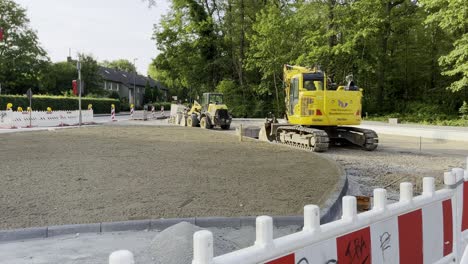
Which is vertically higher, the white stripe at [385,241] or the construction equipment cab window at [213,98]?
the construction equipment cab window at [213,98]

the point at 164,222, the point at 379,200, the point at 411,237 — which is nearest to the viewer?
the point at 379,200

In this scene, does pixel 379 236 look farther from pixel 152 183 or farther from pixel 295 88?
pixel 295 88

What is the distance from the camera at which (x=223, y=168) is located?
1061 cm

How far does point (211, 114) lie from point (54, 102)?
2270 cm

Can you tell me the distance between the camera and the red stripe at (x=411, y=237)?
2836mm

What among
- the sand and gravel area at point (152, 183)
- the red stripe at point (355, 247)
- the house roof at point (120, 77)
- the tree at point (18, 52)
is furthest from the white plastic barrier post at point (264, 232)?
the house roof at point (120, 77)

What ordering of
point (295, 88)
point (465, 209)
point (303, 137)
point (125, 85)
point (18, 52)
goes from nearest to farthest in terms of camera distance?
1. point (465, 209)
2. point (303, 137)
3. point (295, 88)
4. point (18, 52)
5. point (125, 85)

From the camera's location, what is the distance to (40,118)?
27.1 m

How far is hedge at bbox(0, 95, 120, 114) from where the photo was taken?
120ft

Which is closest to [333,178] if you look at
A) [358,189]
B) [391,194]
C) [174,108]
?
[358,189]

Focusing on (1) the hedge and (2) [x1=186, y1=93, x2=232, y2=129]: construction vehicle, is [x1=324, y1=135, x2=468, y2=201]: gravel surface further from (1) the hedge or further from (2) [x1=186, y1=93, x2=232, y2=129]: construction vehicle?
(1) the hedge

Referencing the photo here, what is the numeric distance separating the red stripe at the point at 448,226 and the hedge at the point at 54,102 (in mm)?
38198

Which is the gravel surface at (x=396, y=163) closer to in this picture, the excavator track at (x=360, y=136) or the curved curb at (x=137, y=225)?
the excavator track at (x=360, y=136)

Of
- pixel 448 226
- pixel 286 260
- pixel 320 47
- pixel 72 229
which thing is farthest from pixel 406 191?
pixel 320 47
